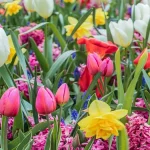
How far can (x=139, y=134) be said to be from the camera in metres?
0.96

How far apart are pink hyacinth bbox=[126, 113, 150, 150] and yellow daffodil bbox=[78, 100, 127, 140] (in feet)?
0.27

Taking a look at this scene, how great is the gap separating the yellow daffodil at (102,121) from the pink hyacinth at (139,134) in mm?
81

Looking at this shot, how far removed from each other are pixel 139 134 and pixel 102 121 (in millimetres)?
116

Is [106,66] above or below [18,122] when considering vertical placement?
above

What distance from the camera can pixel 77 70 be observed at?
4.95ft


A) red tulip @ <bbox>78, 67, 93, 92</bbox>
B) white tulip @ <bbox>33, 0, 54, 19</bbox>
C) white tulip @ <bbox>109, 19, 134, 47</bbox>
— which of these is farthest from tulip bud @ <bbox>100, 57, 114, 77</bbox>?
white tulip @ <bbox>33, 0, 54, 19</bbox>

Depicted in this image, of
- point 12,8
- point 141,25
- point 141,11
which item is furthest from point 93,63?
point 12,8

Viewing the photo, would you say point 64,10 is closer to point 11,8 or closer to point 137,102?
point 11,8

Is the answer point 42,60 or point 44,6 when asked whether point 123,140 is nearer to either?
point 42,60

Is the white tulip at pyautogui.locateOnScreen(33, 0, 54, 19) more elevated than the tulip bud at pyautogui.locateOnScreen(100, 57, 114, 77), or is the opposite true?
the white tulip at pyautogui.locateOnScreen(33, 0, 54, 19)

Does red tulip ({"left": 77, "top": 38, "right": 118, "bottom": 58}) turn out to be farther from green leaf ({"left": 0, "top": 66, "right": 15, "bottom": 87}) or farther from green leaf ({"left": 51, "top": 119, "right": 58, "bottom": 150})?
green leaf ({"left": 51, "top": 119, "right": 58, "bottom": 150})

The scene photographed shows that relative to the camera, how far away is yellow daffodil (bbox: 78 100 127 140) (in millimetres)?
873

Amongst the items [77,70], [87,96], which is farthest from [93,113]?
[77,70]

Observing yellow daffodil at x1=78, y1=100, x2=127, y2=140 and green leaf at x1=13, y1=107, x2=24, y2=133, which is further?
green leaf at x1=13, y1=107, x2=24, y2=133
